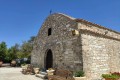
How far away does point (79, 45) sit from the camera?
10383 millimetres

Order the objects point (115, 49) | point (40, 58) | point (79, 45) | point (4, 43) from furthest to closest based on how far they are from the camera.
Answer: point (4, 43)
point (40, 58)
point (115, 49)
point (79, 45)

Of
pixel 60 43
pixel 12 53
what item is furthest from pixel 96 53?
pixel 12 53

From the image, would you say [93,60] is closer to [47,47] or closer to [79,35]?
[79,35]

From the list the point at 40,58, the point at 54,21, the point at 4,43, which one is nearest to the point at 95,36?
the point at 54,21

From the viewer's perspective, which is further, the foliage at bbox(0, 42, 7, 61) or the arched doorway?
the foliage at bbox(0, 42, 7, 61)

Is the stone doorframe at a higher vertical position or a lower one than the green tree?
lower

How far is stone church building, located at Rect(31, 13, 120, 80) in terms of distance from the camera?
10406 millimetres

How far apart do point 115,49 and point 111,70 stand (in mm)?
2174

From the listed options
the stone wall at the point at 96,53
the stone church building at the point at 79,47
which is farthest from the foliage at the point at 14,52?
the stone wall at the point at 96,53

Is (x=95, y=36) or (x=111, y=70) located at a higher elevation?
(x=95, y=36)

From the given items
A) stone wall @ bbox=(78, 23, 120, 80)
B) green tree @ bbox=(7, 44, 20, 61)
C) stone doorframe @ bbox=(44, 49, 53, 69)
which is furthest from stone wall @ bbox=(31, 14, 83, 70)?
green tree @ bbox=(7, 44, 20, 61)

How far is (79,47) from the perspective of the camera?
10367 millimetres

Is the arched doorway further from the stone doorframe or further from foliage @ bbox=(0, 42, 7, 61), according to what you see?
foliage @ bbox=(0, 42, 7, 61)

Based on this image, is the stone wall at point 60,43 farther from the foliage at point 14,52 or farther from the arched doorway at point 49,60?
the foliage at point 14,52
